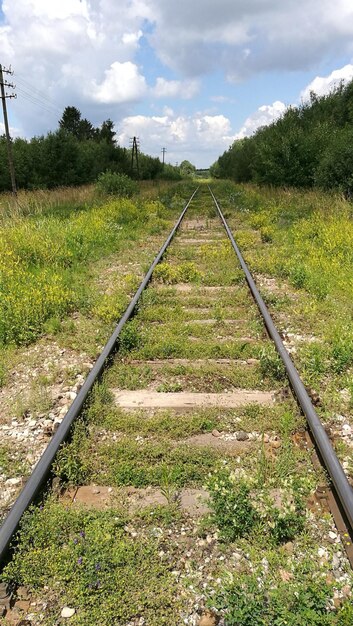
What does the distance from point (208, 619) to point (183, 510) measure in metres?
0.68

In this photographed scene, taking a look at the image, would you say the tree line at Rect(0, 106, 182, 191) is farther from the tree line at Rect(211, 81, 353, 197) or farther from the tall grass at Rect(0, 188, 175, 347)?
the tall grass at Rect(0, 188, 175, 347)

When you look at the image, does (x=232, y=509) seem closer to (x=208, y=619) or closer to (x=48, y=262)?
(x=208, y=619)

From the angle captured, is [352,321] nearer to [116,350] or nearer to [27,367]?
[116,350]

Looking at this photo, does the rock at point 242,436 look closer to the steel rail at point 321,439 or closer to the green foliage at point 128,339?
the steel rail at point 321,439

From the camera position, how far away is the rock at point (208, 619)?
2.00 meters

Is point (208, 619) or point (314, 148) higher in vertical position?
point (314, 148)

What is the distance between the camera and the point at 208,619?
79.6 inches

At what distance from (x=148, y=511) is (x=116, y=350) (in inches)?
94.6

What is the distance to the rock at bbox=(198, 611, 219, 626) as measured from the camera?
2.00 m

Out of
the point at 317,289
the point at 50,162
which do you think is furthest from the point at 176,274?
the point at 50,162

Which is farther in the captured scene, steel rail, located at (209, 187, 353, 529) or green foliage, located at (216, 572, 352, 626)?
steel rail, located at (209, 187, 353, 529)

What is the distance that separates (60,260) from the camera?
28.9ft

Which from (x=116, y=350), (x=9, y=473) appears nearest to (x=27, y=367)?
(x=116, y=350)

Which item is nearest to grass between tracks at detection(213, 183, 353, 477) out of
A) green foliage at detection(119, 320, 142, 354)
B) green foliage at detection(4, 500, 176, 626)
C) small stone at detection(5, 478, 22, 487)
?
green foliage at detection(4, 500, 176, 626)
